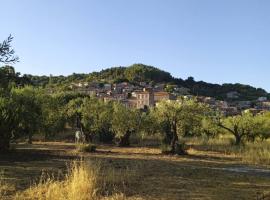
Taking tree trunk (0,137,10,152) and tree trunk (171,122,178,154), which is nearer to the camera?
tree trunk (0,137,10,152)

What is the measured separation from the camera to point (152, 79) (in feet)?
527

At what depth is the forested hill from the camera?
15038 cm

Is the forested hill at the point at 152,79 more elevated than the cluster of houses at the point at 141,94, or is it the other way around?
the forested hill at the point at 152,79

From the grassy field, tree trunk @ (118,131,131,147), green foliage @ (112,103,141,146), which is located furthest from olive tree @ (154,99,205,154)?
the grassy field

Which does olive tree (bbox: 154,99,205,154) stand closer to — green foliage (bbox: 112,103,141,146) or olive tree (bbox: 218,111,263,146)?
Answer: green foliage (bbox: 112,103,141,146)

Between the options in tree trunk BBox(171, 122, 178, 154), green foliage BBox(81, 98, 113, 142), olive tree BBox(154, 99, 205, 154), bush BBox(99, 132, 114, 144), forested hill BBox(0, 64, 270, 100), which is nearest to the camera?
tree trunk BBox(171, 122, 178, 154)

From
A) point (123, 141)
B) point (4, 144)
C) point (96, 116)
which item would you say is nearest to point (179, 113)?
point (123, 141)

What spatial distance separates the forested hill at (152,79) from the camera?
150 meters

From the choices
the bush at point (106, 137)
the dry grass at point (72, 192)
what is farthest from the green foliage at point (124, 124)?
the dry grass at point (72, 192)

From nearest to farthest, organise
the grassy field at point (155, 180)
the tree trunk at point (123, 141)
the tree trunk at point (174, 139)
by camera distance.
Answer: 1. the grassy field at point (155, 180)
2. the tree trunk at point (174, 139)
3. the tree trunk at point (123, 141)

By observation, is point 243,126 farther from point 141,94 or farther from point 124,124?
point 141,94

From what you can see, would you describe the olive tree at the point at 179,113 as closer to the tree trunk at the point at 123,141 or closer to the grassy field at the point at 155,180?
the tree trunk at the point at 123,141

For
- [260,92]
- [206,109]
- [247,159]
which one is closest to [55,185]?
[247,159]

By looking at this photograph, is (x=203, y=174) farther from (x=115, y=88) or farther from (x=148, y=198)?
(x=115, y=88)
